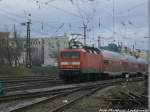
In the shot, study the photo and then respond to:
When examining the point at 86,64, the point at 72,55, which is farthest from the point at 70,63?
the point at 86,64

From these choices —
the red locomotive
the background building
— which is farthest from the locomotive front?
the background building

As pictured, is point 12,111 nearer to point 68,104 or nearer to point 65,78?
point 68,104

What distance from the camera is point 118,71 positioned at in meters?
49.9

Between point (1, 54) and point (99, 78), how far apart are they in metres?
39.4

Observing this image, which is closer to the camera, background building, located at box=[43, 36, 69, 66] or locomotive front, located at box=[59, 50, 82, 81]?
locomotive front, located at box=[59, 50, 82, 81]

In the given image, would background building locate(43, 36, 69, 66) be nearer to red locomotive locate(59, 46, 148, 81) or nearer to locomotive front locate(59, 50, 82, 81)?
red locomotive locate(59, 46, 148, 81)

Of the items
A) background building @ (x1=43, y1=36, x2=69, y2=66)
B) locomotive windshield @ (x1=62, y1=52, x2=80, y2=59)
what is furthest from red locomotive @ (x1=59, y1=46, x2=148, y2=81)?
background building @ (x1=43, y1=36, x2=69, y2=66)

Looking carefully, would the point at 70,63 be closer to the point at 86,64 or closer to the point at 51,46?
the point at 86,64

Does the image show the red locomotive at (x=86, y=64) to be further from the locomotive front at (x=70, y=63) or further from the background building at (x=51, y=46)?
the background building at (x=51, y=46)

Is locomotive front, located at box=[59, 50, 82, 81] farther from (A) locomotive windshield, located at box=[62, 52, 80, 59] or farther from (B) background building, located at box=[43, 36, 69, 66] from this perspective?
(B) background building, located at box=[43, 36, 69, 66]

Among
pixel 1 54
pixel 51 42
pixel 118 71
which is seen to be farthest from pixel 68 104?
pixel 51 42

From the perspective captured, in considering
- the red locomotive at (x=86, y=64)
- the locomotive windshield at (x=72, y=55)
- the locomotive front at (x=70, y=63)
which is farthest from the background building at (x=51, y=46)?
the locomotive windshield at (x=72, y=55)

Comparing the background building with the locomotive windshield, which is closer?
the locomotive windshield

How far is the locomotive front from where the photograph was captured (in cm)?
3750
